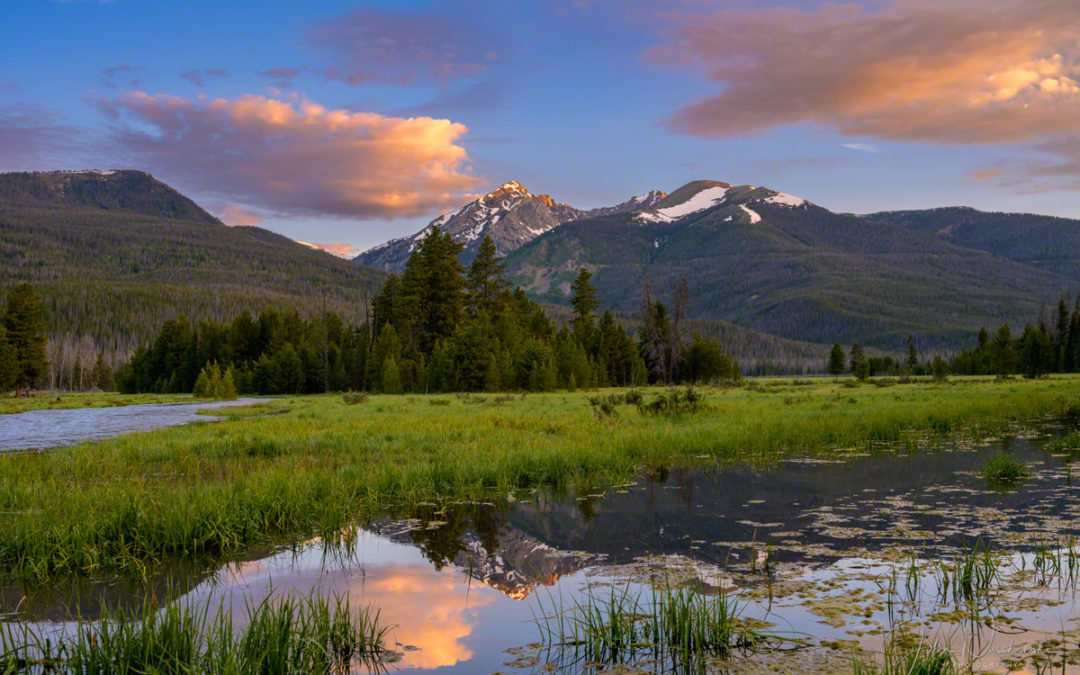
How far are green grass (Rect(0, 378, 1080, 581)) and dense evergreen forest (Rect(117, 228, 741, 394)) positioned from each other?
115ft

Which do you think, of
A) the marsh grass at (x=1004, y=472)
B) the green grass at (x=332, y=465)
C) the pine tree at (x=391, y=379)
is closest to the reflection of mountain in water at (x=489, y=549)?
the green grass at (x=332, y=465)

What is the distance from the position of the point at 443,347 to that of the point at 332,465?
5022cm

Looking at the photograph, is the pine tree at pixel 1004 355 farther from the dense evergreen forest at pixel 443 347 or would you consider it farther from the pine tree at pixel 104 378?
the pine tree at pixel 104 378

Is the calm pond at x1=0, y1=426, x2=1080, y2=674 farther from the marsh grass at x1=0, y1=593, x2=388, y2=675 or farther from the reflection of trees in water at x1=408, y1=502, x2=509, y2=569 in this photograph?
the marsh grass at x1=0, y1=593, x2=388, y2=675

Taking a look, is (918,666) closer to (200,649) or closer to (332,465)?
(200,649)

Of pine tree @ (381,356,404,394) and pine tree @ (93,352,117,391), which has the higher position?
pine tree @ (381,356,404,394)

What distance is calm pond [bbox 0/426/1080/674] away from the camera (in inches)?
229

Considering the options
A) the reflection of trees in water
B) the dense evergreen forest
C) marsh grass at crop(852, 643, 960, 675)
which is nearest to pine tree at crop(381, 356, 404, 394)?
the dense evergreen forest

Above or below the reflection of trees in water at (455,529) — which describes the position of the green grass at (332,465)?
above

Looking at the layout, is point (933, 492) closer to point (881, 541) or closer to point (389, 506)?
point (881, 541)

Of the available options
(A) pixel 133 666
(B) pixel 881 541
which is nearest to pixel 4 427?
(A) pixel 133 666

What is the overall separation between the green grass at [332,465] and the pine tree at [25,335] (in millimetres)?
64189

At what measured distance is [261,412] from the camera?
132ft

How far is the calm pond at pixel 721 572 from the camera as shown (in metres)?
5.82
